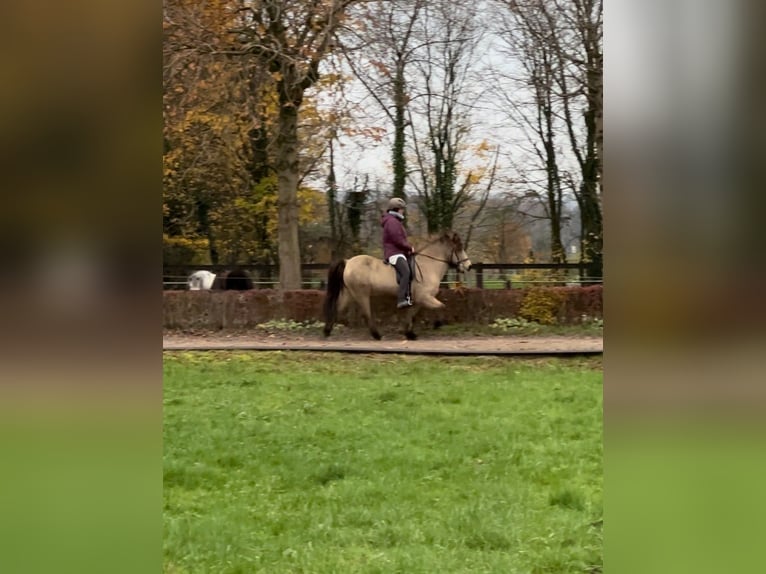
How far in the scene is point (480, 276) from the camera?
996cm

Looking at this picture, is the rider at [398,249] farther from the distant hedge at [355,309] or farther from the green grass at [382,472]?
the green grass at [382,472]

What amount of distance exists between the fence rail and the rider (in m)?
1.24

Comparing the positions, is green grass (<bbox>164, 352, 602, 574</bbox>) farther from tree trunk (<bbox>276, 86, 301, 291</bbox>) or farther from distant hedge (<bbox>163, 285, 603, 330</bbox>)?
tree trunk (<bbox>276, 86, 301, 291</bbox>)

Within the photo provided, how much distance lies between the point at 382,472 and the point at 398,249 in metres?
4.88

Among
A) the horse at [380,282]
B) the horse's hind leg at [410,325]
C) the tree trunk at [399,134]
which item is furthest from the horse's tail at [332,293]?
the tree trunk at [399,134]

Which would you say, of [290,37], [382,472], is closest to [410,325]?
[290,37]

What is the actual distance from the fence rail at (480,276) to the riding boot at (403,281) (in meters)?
1.23

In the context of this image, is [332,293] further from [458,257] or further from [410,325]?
[458,257]

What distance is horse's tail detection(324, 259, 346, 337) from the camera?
29.0 feet

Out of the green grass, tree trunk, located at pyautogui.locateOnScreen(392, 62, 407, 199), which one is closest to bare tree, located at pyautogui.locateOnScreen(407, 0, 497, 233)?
tree trunk, located at pyautogui.locateOnScreen(392, 62, 407, 199)
